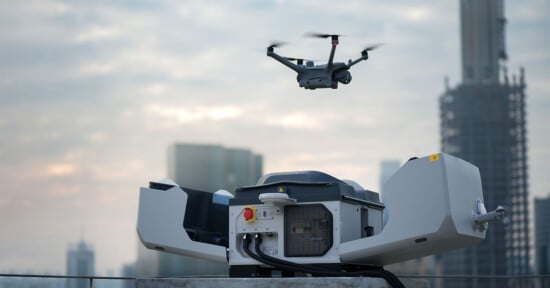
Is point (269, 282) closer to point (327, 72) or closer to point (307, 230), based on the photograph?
point (307, 230)

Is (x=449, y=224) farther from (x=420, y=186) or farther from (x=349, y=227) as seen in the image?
(x=349, y=227)

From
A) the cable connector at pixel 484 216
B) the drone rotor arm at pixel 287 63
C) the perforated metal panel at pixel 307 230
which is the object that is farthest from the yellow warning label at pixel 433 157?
the drone rotor arm at pixel 287 63

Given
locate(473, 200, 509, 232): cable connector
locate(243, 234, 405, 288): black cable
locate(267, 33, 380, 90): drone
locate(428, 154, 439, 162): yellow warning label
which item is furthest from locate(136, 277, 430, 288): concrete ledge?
locate(267, 33, 380, 90): drone

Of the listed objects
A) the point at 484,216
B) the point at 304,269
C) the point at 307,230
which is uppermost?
the point at 484,216

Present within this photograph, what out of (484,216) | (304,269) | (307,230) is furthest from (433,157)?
(304,269)

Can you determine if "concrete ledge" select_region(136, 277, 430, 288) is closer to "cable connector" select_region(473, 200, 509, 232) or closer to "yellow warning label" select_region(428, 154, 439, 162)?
"cable connector" select_region(473, 200, 509, 232)

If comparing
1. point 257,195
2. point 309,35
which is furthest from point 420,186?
point 309,35

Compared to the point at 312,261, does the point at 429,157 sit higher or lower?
higher
